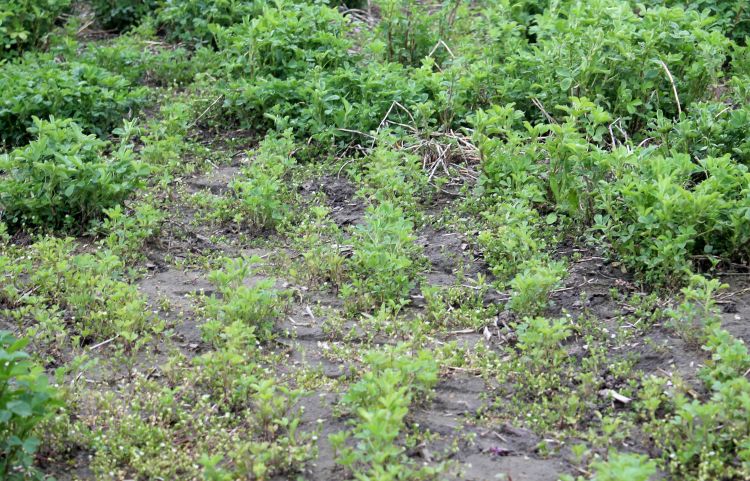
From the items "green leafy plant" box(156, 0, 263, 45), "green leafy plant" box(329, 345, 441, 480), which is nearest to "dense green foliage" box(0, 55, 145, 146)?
"green leafy plant" box(156, 0, 263, 45)

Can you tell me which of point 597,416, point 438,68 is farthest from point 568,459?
point 438,68

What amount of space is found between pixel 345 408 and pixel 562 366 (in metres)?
1.13

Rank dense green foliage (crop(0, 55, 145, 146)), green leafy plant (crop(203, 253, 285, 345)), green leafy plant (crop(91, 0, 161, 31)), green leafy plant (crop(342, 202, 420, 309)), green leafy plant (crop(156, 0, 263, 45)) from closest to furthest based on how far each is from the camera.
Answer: green leafy plant (crop(203, 253, 285, 345)), green leafy plant (crop(342, 202, 420, 309)), dense green foliage (crop(0, 55, 145, 146)), green leafy plant (crop(156, 0, 263, 45)), green leafy plant (crop(91, 0, 161, 31))

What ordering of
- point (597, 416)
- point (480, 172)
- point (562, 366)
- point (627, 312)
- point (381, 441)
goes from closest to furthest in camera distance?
point (381, 441), point (597, 416), point (562, 366), point (627, 312), point (480, 172)

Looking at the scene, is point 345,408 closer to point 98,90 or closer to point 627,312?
point 627,312

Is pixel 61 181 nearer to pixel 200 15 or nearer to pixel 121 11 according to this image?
pixel 200 15

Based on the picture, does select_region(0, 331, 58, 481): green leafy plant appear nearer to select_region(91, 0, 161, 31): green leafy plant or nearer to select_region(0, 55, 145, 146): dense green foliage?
select_region(0, 55, 145, 146): dense green foliage

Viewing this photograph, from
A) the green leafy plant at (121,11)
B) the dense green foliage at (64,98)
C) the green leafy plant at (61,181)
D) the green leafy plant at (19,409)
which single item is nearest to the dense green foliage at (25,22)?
the green leafy plant at (121,11)

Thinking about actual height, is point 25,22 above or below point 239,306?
above

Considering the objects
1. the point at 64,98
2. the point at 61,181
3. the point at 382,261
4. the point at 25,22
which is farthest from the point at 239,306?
the point at 25,22

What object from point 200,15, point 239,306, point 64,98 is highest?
point 200,15

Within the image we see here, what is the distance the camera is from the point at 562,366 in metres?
4.93

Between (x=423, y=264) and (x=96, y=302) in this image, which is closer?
(x=96, y=302)

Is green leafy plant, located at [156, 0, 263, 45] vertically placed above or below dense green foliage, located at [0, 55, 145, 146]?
above
